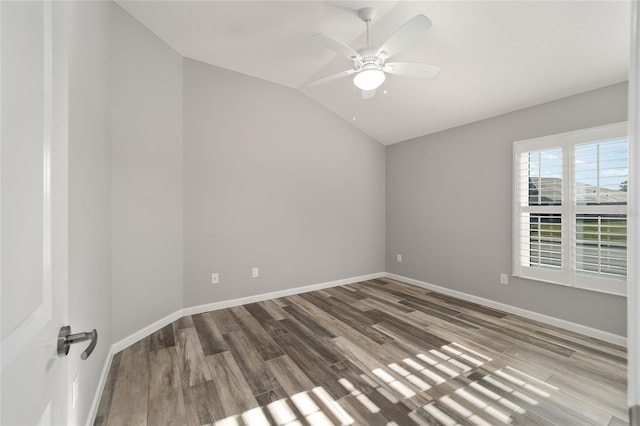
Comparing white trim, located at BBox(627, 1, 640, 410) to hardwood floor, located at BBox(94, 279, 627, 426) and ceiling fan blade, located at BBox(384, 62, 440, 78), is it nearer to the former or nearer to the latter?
hardwood floor, located at BBox(94, 279, 627, 426)

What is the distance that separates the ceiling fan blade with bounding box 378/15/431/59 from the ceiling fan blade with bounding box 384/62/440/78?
0.43 feet

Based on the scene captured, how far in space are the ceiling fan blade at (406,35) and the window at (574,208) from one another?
6.92 feet

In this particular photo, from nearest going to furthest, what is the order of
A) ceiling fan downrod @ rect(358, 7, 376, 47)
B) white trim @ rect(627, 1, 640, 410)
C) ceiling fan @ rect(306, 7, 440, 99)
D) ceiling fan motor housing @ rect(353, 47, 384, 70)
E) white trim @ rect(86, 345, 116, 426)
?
white trim @ rect(627, 1, 640, 410) → white trim @ rect(86, 345, 116, 426) → ceiling fan @ rect(306, 7, 440, 99) → ceiling fan motor housing @ rect(353, 47, 384, 70) → ceiling fan downrod @ rect(358, 7, 376, 47)

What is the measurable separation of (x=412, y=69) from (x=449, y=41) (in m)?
0.64

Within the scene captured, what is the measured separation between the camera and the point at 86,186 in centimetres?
146

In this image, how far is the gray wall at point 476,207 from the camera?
101 inches

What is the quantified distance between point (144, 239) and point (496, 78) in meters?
3.83

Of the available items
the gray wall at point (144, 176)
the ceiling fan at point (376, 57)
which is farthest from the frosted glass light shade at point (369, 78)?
the gray wall at point (144, 176)

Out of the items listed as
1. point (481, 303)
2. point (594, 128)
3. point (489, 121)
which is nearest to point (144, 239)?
point (481, 303)

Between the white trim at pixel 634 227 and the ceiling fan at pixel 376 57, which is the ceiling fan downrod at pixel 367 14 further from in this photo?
the white trim at pixel 634 227

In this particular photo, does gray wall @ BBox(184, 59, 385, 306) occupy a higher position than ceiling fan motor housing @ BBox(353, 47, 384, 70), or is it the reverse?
ceiling fan motor housing @ BBox(353, 47, 384, 70)

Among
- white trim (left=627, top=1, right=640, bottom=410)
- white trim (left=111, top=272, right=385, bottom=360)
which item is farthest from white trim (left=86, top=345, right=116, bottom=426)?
white trim (left=627, top=1, right=640, bottom=410)

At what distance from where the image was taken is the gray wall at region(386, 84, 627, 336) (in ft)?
8.43

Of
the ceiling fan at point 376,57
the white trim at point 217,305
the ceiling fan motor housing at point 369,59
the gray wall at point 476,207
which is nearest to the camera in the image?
the ceiling fan at point 376,57
